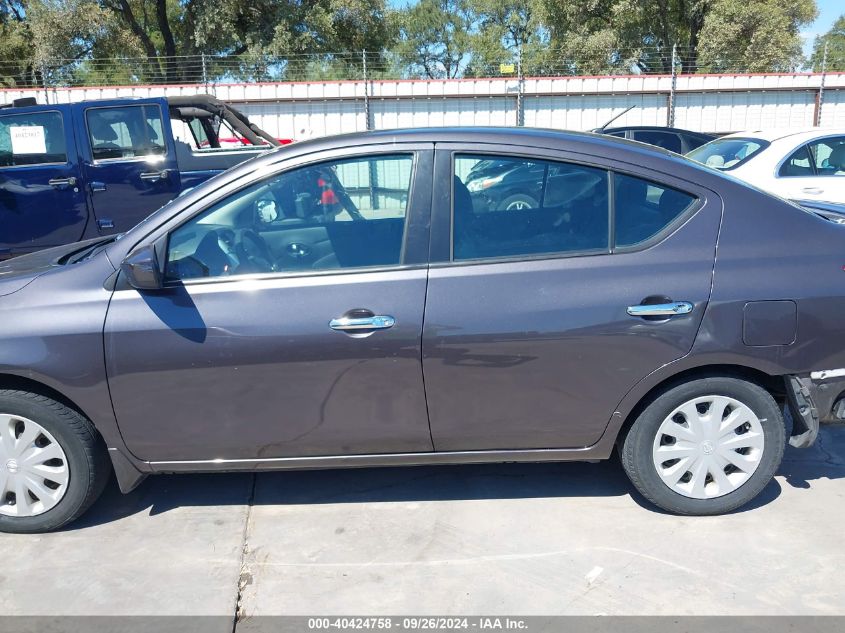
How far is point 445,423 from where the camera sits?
10.7 feet

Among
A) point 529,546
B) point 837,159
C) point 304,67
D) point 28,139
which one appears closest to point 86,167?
point 28,139

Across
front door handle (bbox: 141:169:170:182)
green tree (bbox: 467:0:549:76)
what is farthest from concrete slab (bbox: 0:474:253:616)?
green tree (bbox: 467:0:549:76)

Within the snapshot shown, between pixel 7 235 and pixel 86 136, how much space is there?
1.35m

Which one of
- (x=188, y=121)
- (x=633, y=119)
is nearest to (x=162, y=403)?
(x=188, y=121)

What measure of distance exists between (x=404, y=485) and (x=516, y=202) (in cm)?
156

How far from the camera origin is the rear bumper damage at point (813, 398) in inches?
131

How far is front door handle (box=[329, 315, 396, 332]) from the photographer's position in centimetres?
311

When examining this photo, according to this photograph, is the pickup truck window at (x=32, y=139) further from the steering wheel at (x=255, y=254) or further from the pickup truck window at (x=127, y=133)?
the steering wheel at (x=255, y=254)

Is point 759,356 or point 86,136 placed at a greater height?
point 86,136

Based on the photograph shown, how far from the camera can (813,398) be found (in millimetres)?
3340

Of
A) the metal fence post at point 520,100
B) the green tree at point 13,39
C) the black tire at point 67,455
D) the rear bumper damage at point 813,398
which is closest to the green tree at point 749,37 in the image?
the metal fence post at point 520,100

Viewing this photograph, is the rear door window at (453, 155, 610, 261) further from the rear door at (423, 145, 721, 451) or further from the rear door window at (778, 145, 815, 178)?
the rear door window at (778, 145, 815, 178)

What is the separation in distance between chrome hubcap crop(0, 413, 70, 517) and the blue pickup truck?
5.05 metres

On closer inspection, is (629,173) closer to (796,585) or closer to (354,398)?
(354,398)
